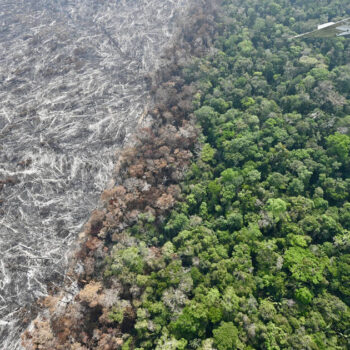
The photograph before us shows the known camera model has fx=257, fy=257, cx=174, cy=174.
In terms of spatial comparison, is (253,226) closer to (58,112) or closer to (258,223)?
(258,223)

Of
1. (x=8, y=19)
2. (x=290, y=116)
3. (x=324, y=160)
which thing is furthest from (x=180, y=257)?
(x=8, y=19)


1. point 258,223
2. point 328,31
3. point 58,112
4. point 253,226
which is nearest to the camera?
point 253,226

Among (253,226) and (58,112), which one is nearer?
(253,226)

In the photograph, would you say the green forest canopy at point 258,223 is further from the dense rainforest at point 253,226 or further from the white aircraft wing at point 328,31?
the white aircraft wing at point 328,31

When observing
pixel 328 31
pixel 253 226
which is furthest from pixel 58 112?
pixel 328 31

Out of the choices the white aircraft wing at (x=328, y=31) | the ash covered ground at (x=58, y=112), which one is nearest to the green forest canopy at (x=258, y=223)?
the white aircraft wing at (x=328, y=31)

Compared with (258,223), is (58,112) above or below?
above

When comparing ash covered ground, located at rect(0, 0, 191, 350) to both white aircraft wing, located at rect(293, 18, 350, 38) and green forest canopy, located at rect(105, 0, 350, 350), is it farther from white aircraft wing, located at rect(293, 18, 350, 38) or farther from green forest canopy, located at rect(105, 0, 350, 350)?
white aircraft wing, located at rect(293, 18, 350, 38)
